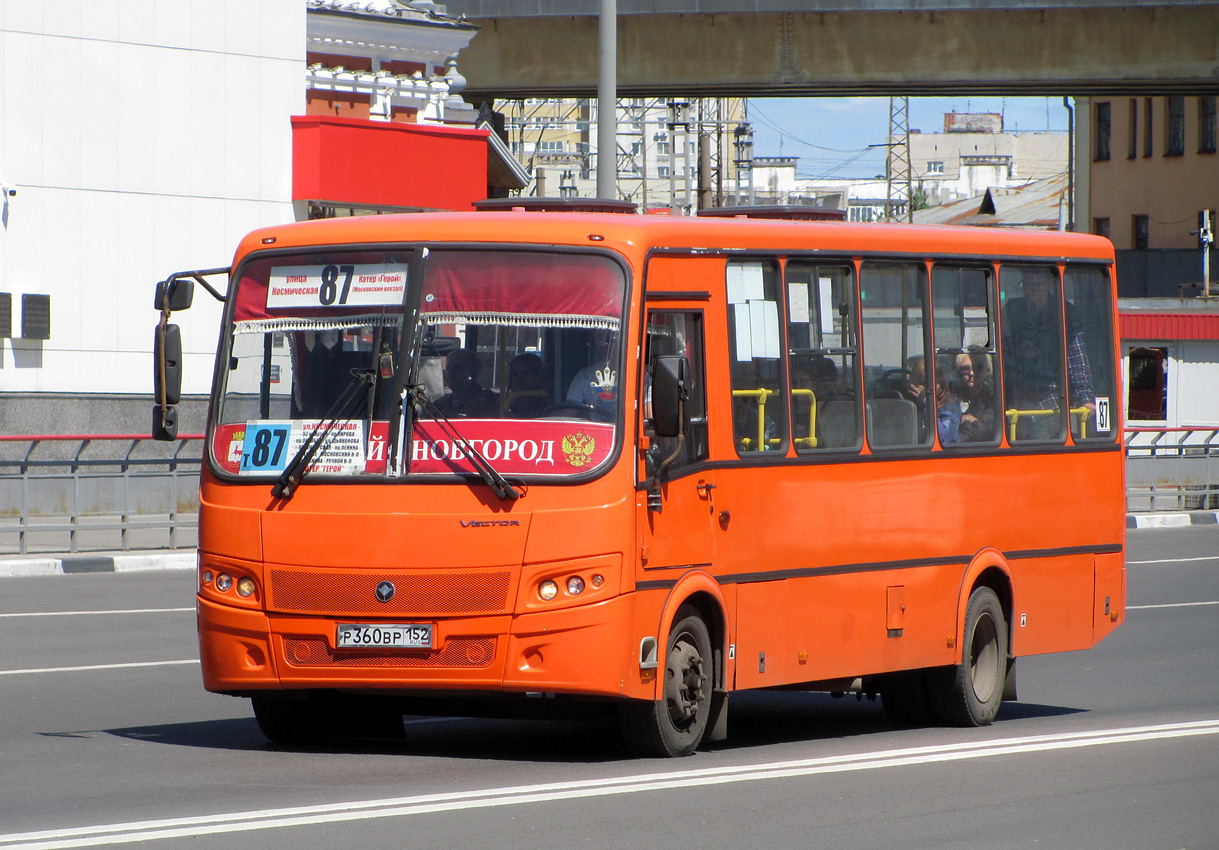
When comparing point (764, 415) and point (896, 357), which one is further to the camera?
point (896, 357)

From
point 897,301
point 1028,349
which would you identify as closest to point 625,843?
point 897,301

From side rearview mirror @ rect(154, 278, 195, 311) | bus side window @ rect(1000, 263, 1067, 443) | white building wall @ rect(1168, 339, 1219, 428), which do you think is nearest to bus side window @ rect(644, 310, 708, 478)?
side rearview mirror @ rect(154, 278, 195, 311)

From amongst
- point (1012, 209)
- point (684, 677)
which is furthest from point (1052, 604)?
point (1012, 209)

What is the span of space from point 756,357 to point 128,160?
1803cm

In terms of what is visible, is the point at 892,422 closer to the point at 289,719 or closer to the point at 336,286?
the point at 336,286

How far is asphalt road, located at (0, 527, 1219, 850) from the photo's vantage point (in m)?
7.35

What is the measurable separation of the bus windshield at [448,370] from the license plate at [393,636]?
2.12 ft

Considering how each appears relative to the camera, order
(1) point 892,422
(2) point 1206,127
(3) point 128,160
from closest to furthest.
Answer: (1) point 892,422
(3) point 128,160
(2) point 1206,127

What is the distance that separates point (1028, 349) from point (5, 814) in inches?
255

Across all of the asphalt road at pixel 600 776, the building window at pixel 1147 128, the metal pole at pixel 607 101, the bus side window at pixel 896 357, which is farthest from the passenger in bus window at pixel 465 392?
the building window at pixel 1147 128

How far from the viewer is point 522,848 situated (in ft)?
22.9

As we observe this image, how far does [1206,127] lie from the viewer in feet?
203

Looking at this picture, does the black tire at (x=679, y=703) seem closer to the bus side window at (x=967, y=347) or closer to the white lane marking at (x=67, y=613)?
the bus side window at (x=967, y=347)

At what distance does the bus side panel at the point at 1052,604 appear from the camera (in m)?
11.6
